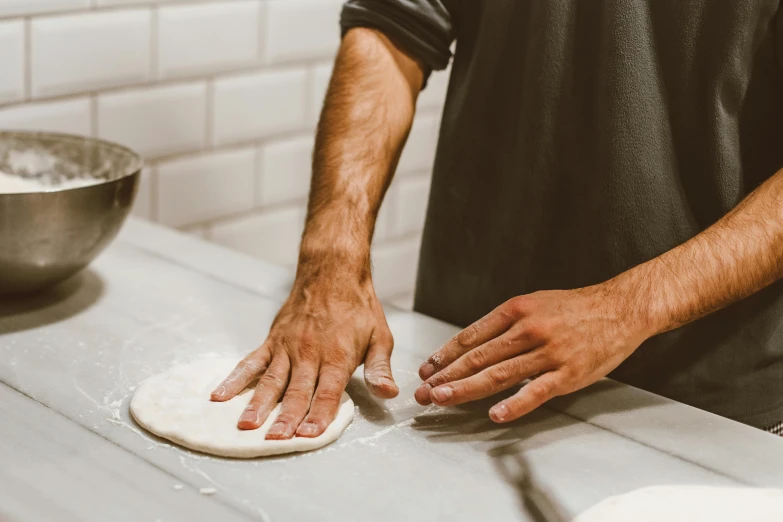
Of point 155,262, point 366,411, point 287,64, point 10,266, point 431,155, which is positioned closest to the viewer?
point 366,411

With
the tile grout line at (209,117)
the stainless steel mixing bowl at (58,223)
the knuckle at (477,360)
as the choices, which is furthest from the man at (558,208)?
the tile grout line at (209,117)

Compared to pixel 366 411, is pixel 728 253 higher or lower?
higher

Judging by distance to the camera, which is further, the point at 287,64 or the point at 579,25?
the point at 287,64

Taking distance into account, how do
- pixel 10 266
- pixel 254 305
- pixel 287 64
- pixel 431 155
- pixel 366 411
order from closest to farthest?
pixel 366 411, pixel 10 266, pixel 254 305, pixel 287 64, pixel 431 155

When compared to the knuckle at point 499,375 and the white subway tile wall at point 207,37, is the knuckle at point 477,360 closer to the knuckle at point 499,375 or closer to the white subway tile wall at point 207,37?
the knuckle at point 499,375

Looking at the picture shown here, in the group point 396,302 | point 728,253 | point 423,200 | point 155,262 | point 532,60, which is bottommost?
point 396,302

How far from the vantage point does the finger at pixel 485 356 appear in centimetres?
90

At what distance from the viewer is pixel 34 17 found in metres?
1.36

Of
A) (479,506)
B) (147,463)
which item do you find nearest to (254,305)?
(147,463)

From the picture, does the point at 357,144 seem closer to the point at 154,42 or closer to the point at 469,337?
the point at 469,337

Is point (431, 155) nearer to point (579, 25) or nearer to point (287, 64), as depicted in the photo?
point (287, 64)

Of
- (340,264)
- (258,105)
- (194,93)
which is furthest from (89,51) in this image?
(340,264)

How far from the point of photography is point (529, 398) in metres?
0.87

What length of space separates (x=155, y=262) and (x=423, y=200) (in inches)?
41.2
